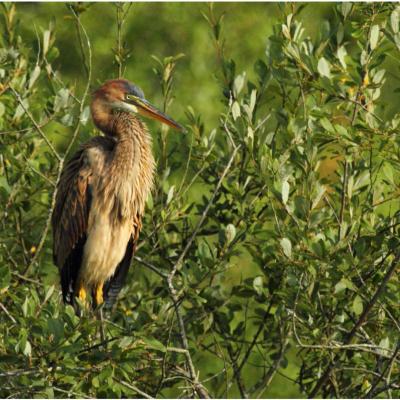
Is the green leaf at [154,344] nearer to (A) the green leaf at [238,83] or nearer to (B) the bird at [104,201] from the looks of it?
(A) the green leaf at [238,83]

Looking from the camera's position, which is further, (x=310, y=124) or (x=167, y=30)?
(x=167, y=30)

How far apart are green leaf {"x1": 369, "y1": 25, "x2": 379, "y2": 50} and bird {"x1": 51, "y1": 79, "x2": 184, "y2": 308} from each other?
4.65 ft

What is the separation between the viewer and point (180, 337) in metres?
4.05

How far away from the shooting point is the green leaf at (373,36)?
3685 millimetres

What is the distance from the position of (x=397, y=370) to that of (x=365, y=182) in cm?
71

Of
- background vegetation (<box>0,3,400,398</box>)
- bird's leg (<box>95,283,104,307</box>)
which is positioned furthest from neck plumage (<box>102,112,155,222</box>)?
bird's leg (<box>95,283,104,307</box>)

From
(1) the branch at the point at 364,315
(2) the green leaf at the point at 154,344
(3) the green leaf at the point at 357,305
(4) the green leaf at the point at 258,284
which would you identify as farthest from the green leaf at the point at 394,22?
(2) the green leaf at the point at 154,344

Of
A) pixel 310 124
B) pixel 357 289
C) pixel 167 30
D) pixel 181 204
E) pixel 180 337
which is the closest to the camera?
pixel 357 289

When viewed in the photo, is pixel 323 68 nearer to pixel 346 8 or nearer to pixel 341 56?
pixel 341 56

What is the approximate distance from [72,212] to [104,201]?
157 millimetres

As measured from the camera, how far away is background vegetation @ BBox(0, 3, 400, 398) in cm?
354

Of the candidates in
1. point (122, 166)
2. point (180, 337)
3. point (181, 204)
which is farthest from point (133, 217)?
point (180, 337)

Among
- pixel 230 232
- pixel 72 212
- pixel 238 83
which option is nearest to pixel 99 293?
pixel 72 212

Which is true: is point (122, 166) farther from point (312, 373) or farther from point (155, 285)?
point (312, 373)
